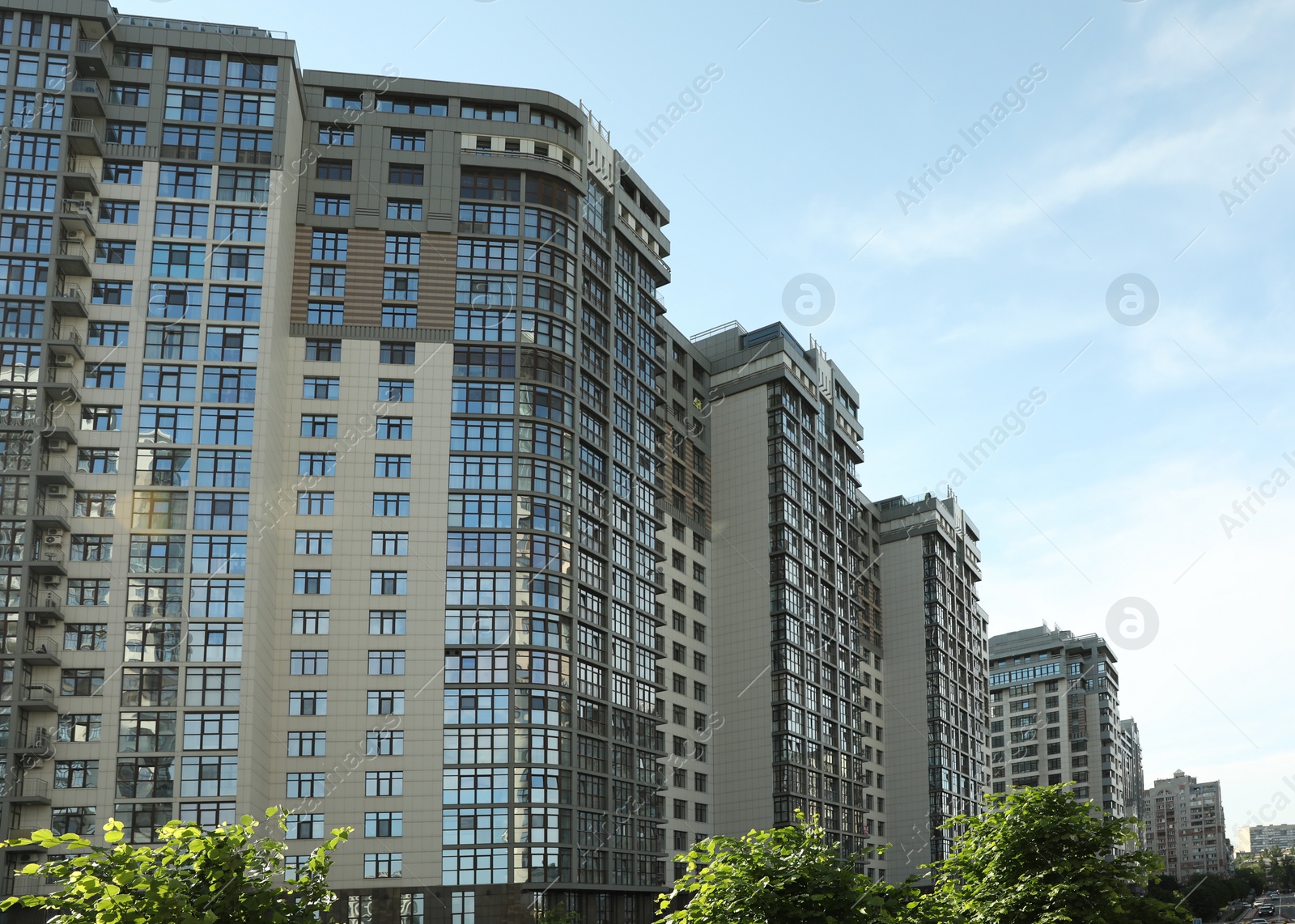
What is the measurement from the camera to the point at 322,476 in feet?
281

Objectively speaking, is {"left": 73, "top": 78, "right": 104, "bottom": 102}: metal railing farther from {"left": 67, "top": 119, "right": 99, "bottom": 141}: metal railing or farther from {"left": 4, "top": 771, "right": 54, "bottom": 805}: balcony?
{"left": 4, "top": 771, "right": 54, "bottom": 805}: balcony

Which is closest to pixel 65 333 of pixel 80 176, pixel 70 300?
pixel 70 300

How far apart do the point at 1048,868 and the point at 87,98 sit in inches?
3104

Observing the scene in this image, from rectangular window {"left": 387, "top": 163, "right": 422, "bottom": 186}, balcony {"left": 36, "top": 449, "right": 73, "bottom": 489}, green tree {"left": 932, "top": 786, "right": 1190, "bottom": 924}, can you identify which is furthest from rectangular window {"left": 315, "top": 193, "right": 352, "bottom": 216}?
green tree {"left": 932, "top": 786, "right": 1190, "bottom": 924}

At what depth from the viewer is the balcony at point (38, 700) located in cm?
7294

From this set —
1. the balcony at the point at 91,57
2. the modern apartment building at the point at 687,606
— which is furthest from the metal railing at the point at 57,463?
the modern apartment building at the point at 687,606

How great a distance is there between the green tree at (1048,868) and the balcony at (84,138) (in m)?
75.0

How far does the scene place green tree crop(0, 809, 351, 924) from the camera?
54.5ft

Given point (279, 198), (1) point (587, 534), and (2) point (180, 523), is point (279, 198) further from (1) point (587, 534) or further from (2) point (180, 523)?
(1) point (587, 534)

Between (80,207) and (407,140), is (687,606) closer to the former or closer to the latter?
(407,140)

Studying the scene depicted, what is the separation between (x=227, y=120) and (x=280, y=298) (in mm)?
13183

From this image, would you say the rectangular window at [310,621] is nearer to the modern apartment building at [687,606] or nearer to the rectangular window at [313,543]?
the rectangular window at [313,543]

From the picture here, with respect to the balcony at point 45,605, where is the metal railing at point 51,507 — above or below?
above

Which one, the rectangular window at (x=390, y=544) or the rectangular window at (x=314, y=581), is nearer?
the rectangular window at (x=314, y=581)
